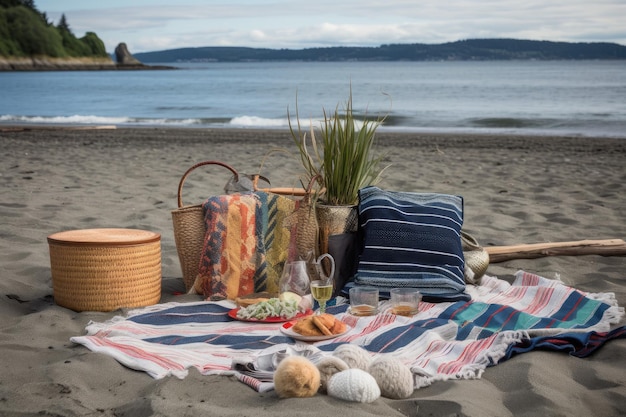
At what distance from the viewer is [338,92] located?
36.0 m

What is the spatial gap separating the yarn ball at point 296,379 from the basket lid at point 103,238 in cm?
151

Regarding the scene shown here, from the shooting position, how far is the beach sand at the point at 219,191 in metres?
2.50

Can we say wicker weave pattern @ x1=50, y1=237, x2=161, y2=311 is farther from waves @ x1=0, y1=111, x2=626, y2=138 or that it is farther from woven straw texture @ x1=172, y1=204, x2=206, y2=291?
waves @ x1=0, y1=111, x2=626, y2=138

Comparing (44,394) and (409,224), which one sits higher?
(409,224)

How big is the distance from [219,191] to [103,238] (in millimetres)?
3536

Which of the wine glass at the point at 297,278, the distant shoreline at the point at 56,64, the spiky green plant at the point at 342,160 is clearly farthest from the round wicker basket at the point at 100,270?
the distant shoreline at the point at 56,64

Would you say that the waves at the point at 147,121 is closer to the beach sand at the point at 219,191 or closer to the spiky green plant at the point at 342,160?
the beach sand at the point at 219,191

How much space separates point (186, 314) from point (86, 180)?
4629 millimetres

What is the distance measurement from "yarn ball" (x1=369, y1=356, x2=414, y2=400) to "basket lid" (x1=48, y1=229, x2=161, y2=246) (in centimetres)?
168

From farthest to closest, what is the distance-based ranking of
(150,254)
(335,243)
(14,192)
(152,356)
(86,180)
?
(86,180)
(14,192)
(335,243)
(150,254)
(152,356)

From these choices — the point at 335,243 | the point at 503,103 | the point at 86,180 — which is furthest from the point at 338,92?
the point at 335,243

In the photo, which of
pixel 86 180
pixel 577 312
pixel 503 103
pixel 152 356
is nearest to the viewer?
pixel 152 356

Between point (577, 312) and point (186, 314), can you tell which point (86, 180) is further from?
point (577, 312)

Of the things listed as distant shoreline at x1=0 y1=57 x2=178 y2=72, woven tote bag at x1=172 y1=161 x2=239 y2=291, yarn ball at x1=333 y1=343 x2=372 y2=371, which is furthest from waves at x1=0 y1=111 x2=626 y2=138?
distant shoreline at x1=0 y1=57 x2=178 y2=72
